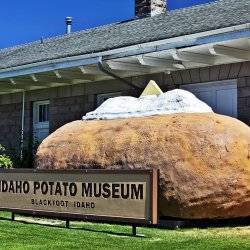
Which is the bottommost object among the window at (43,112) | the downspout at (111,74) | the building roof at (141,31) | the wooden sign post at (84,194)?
the wooden sign post at (84,194)

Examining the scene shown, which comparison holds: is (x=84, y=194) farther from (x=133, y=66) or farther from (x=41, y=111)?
(x=41, y=111)

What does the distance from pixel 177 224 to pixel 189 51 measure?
387 centimetres

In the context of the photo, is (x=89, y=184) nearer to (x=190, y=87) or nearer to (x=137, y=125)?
(x=137, y=125)

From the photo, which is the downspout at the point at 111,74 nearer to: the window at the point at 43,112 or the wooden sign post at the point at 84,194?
the wooden sign post at the point at 84,194

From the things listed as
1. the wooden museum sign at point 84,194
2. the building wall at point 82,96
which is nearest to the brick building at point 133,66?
the building wall at point 82,96

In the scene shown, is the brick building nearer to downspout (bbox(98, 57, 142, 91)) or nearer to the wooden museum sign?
downspout (bbox(98, 57, 142, 91))

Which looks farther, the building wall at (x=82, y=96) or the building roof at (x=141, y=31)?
the building roof at (x=141, y=31)

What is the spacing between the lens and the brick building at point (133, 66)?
12.9m

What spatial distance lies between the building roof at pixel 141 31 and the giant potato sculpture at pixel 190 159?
2753mm

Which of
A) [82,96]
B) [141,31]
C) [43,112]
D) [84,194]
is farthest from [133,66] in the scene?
[84,194]

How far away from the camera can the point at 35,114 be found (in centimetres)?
1855

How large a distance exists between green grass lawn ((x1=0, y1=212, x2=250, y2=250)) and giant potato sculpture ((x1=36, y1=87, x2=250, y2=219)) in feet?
1.43

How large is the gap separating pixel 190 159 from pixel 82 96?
7.11 metres

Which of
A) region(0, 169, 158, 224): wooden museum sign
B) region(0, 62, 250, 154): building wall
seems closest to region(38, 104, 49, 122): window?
region(0, 62, 250, 154): building wall
